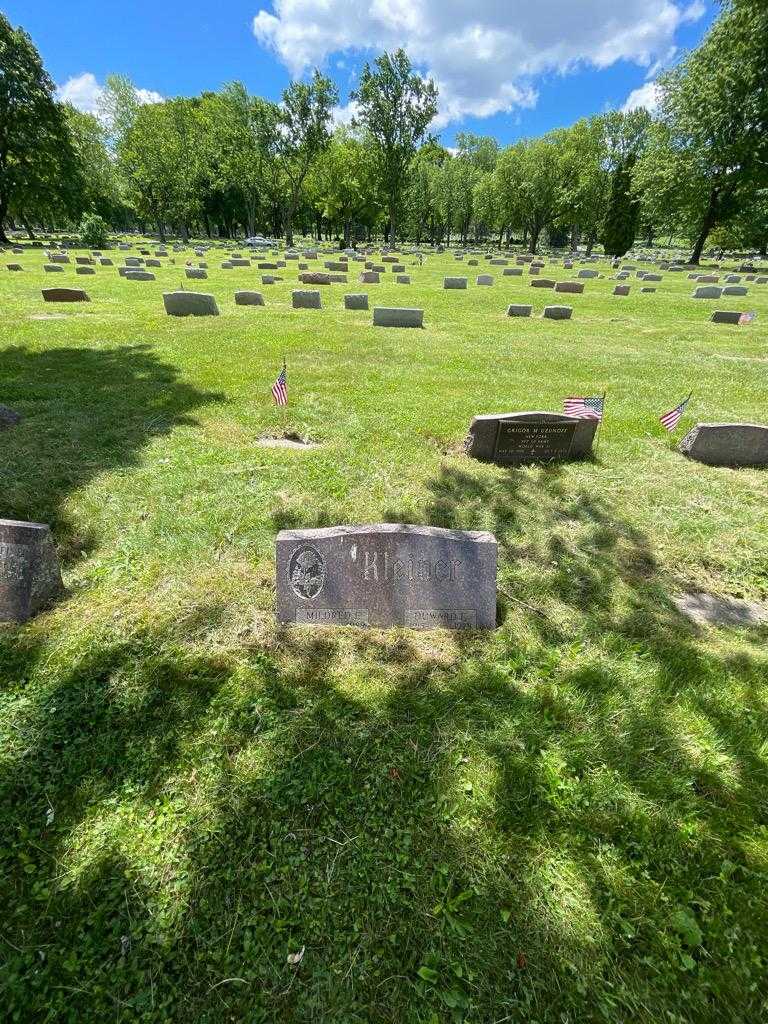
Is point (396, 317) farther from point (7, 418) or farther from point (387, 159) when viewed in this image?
point (387, 159)

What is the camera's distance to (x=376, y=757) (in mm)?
2756

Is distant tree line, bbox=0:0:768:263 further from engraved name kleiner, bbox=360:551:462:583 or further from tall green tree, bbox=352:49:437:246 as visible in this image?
engraved name kleiner, bbox=360:551:462:583

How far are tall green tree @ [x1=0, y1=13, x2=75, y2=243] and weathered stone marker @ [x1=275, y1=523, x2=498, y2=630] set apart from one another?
54.0m

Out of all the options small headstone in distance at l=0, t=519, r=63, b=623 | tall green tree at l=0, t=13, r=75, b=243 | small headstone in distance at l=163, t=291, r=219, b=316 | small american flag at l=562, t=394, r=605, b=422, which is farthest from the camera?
tall green tree at l=0, t=13, r=75, b=243

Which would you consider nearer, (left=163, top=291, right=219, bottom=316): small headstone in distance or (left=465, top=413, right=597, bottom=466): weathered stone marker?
(left=465, top=413, right=597, bottom=466): weathered stone marker

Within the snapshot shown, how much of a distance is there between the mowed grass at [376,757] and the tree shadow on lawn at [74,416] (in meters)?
0.07

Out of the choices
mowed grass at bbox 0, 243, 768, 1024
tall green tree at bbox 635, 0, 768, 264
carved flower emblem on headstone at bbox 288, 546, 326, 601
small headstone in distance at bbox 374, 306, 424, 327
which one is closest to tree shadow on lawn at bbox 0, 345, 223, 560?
mowed grass at bbox 0, 243, 768, 1024

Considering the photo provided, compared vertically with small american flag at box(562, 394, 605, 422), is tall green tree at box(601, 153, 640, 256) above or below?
above

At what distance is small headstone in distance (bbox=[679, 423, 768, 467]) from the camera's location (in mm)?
6305

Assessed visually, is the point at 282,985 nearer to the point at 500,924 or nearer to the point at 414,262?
the point at 500,924

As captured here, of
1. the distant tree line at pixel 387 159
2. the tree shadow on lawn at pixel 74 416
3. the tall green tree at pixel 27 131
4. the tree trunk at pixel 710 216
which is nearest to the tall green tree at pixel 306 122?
the distant tree line at pixel 387 159

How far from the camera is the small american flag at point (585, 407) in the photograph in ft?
20.0

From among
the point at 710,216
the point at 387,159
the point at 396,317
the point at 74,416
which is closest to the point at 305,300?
the point at 396,317

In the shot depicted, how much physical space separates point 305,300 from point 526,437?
42.2 feet
